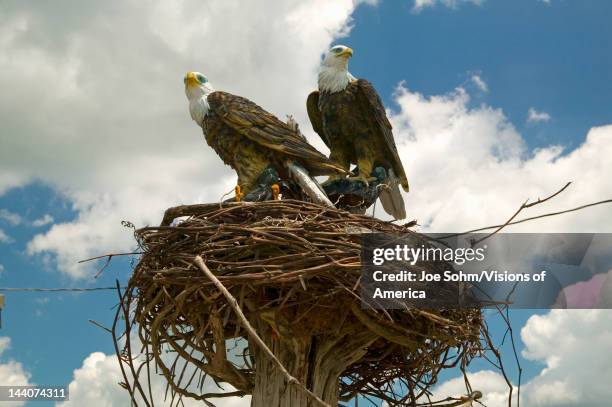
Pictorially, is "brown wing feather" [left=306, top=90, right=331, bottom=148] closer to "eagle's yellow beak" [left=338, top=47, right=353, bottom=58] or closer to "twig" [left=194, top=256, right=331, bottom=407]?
"eagle's yellow beak" [left=338, top=47, right=353, bottom=58]

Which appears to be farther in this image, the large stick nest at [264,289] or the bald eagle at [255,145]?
the bald eagle at [255,145]

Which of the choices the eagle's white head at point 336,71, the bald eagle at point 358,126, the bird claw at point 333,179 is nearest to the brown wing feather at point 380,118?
the bald eagle at point 358,126

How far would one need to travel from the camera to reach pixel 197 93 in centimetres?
513

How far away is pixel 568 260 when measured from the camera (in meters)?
3.84

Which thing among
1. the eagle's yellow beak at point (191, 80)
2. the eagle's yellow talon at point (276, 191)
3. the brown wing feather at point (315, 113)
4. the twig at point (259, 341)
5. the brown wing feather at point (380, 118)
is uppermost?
the brown wing feather at point (315, 113)

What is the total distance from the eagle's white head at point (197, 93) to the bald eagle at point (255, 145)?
0.10ft

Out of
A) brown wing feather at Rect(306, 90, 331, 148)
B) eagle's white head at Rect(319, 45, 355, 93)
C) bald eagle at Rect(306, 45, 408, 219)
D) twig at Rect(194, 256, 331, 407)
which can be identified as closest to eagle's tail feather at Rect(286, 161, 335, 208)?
bald eagle at Rect(306, 45, 408, 219)

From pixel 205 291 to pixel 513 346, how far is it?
5.86 ft

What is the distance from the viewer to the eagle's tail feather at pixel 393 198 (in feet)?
17.5

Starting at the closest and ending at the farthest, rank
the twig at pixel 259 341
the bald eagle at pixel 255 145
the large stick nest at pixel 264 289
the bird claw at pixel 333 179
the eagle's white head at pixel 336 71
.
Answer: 1. the twig at pixel 259 341
2. the large stick nest at pixel 264 289
3. the bald eagle at pixel 255 145
4. the bird claw at pixel 333 179
5. the eagle's white head at pixel 336 71

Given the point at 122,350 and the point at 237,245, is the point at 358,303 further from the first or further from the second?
the point at 122,350

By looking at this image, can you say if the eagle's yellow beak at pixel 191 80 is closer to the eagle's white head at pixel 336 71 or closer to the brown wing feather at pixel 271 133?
the brown wing feather at pixel 271 133

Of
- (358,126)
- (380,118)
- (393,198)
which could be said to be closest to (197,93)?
(358,126)

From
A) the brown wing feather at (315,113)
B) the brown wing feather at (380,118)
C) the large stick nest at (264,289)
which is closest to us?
the large stick nest at (264,289)
